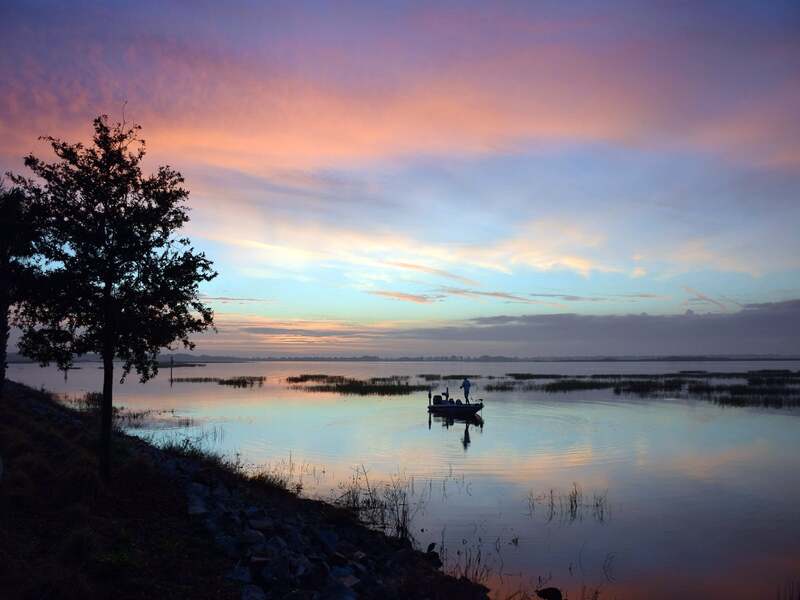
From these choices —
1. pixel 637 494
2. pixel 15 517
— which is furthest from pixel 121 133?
pixel 637 494

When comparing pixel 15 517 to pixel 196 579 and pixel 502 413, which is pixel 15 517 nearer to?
pixel 196 579

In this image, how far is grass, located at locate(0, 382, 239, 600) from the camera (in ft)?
30.9

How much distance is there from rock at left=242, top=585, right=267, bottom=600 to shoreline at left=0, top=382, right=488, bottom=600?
0.03 m

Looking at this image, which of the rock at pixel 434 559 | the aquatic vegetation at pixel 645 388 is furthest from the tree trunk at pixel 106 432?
the aquatic vegetation at pixel 645 388

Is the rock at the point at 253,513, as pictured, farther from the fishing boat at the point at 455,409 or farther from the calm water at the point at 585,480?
the fishing boat at the point at 455,409

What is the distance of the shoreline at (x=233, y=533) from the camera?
35.1ft

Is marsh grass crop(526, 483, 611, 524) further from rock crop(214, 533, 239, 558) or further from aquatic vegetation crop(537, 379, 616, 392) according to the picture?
aquatic vegetation crop(537, 379, 616, 392)

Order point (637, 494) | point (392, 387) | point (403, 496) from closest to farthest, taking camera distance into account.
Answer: point (403, 496), point (637, 494), point (392, 387)

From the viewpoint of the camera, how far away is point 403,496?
73.0 feet

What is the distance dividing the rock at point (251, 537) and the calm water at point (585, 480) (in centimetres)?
619

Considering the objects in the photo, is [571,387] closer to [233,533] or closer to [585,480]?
[585,480]

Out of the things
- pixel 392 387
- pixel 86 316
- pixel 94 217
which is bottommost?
pixel 392 387

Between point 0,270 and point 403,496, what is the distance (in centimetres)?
1617

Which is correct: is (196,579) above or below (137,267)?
below
